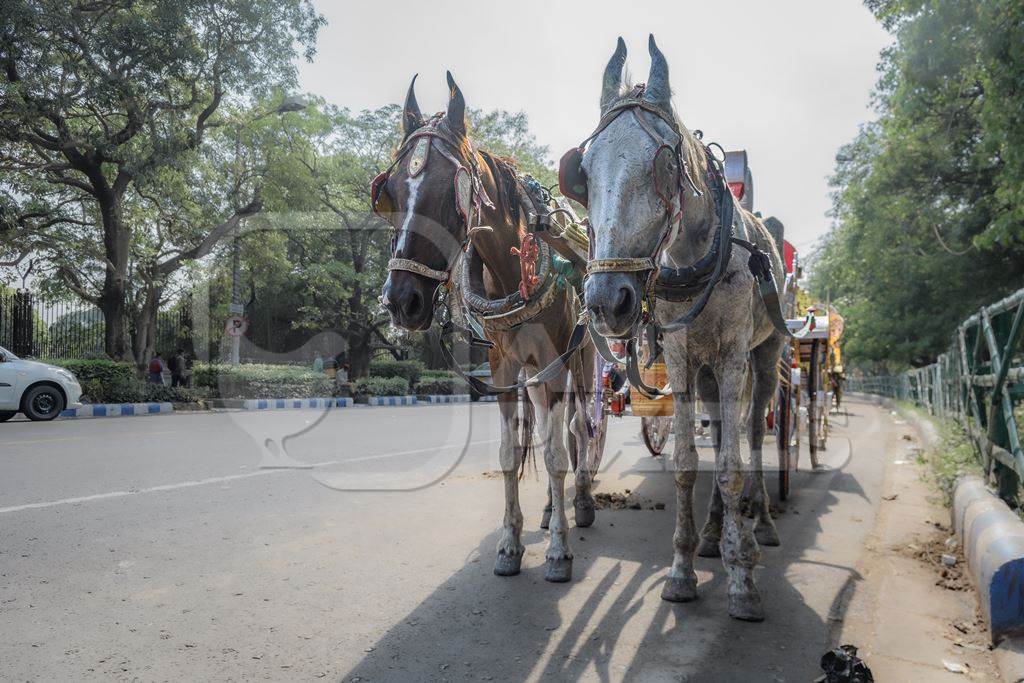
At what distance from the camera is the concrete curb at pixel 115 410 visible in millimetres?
14922

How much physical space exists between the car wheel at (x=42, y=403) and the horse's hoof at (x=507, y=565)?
1288 cm

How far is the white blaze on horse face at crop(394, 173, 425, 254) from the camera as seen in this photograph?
3.18 m

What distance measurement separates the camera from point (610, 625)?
3059mm

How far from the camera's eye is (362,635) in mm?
2893

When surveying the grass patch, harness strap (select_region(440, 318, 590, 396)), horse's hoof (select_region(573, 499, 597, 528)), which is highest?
harness strap (select_region(440, 318, 590, 396))

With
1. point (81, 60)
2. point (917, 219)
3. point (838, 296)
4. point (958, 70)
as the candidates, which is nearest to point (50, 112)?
point (81, 60)

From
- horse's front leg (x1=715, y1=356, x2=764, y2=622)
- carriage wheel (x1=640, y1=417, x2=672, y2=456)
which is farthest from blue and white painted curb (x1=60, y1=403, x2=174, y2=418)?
horse's front leg (x1=715, y1=356, x2=764, y2=622)

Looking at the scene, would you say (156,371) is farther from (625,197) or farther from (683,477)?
(625,197)

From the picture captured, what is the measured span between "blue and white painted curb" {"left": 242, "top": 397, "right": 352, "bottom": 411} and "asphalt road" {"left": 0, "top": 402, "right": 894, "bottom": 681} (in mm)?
13104

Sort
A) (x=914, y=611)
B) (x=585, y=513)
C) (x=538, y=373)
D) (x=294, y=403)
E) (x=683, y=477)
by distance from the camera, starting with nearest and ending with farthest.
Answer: (x=914, y=611) → (x=683, y=477) → (x=538, y=373) → (x=585, y=513) → (x=294, y=403)

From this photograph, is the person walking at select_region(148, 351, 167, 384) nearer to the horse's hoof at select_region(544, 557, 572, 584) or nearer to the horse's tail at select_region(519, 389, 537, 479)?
the horse's tail at select_region(519, 389, 537, 479)

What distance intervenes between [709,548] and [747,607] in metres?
1.01

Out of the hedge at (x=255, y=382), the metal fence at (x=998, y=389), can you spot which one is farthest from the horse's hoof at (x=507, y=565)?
the hedge at (x=255, y=382)

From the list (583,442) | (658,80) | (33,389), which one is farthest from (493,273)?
(33,389)
